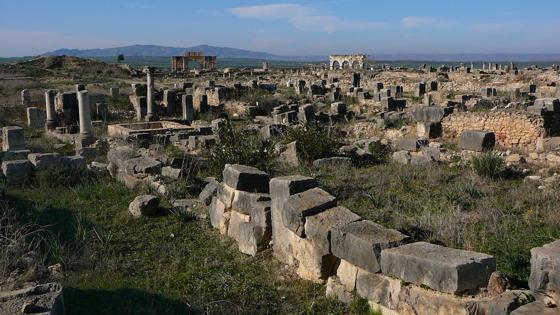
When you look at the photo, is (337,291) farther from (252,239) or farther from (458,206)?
(458,206)

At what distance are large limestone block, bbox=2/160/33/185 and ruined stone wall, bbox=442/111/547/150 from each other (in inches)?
447

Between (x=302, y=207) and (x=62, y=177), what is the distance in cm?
680

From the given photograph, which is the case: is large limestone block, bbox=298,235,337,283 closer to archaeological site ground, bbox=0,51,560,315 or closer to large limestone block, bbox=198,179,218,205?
archaeological site ground, bbox=0,51,560,315

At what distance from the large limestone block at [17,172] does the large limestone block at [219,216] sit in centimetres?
511

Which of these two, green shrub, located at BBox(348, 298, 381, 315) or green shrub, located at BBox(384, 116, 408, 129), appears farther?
green shrub, located at BBox(384, 116, 408, 129)

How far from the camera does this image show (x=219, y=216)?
343 inches

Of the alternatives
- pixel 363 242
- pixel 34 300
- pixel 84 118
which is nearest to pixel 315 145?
pixel 363 242

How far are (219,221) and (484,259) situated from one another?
4664 mm

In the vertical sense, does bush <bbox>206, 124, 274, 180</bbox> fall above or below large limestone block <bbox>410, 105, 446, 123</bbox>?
below

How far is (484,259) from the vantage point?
16.1 feet

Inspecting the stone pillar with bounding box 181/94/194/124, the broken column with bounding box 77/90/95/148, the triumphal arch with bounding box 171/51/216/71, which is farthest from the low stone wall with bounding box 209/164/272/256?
the triumphal arch with bounding box 171/51/216/71

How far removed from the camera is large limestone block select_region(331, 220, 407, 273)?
5609 mm

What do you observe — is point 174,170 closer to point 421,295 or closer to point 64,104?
point 421,295

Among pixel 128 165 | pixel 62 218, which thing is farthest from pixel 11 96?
pixel 62 218
